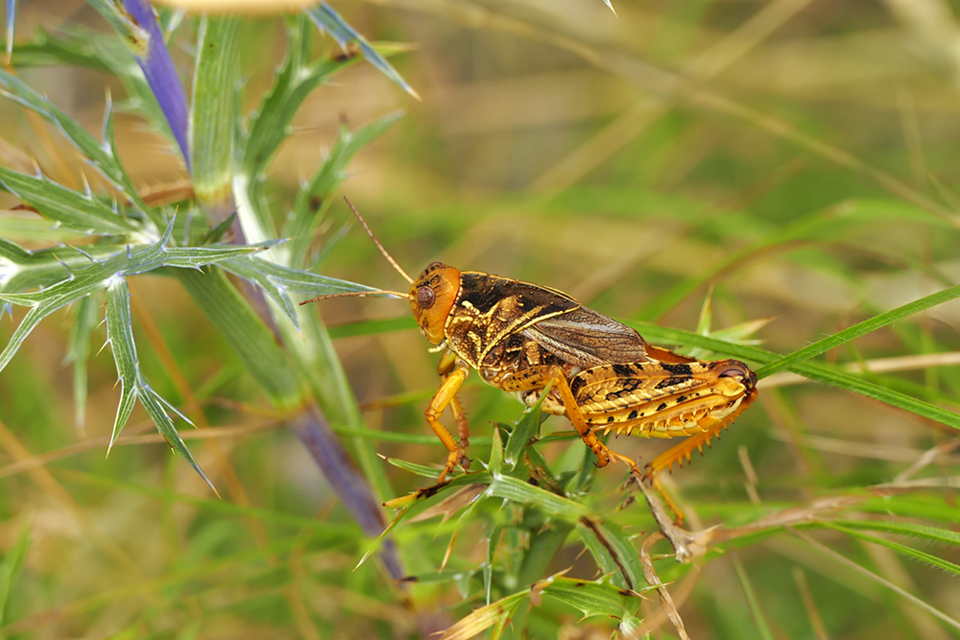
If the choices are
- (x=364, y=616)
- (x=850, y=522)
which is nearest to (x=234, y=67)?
(x=850, y=522)

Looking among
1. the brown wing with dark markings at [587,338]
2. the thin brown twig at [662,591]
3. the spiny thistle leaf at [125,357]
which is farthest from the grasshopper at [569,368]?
the spiny thistle leaf at [125,357]

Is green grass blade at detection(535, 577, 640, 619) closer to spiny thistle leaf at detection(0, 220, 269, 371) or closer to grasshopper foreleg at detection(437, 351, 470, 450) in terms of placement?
grasshopper foreleg at detection(437, 351, 470, 450)

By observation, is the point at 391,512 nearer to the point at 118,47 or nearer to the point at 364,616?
the point at 364,616

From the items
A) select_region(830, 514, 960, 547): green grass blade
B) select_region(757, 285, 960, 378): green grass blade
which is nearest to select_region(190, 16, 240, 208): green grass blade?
select_region(757, 285, 960, 378): green grass blade

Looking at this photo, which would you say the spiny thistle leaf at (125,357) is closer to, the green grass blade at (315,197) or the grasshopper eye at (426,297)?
the green grass blade at (315,197)

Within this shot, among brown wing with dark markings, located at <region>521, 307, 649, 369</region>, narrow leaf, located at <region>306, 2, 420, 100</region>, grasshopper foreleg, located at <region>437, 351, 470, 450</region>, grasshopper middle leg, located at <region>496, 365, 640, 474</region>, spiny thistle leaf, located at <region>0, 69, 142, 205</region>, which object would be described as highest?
narrow leaf, located at <region>306, 2, 420, 100</region>

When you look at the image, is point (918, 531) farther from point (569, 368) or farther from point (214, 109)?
point (214, 109)

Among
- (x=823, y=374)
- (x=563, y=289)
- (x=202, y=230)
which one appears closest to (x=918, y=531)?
(x=823, y=374)
